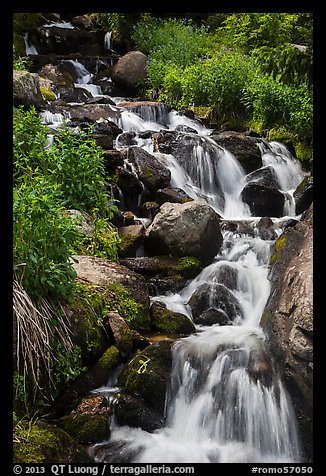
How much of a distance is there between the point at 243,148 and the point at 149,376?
277 inches

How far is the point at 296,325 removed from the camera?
4.02 m

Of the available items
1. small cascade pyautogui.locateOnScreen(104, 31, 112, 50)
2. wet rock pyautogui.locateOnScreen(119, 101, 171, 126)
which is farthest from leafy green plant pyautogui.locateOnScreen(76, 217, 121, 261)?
small cascade pyautogui.locateOnScreen(104, 31, 112, 50)

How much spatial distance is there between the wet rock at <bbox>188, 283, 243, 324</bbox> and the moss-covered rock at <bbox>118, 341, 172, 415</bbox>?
54.1 inches

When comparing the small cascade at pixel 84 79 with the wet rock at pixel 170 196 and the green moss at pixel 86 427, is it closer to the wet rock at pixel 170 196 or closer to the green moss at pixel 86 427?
the wet rock at pixel 170 196

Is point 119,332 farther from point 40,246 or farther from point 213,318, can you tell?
point 213,318

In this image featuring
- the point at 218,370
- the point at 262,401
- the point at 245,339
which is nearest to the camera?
the point at 262,401

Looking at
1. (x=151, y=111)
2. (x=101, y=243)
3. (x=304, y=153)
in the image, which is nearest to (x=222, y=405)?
(x=101, y=243)

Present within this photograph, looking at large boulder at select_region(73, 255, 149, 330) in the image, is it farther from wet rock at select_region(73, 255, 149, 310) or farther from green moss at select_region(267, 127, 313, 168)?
green moss at select_region(267, 127, 313, 168)

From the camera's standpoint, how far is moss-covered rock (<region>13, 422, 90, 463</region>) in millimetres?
3395

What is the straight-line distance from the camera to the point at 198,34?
649 inches

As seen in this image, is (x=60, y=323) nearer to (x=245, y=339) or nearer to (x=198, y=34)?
(x=245, y=339)

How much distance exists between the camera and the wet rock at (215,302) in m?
6.03

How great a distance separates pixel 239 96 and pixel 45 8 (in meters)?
9.71
